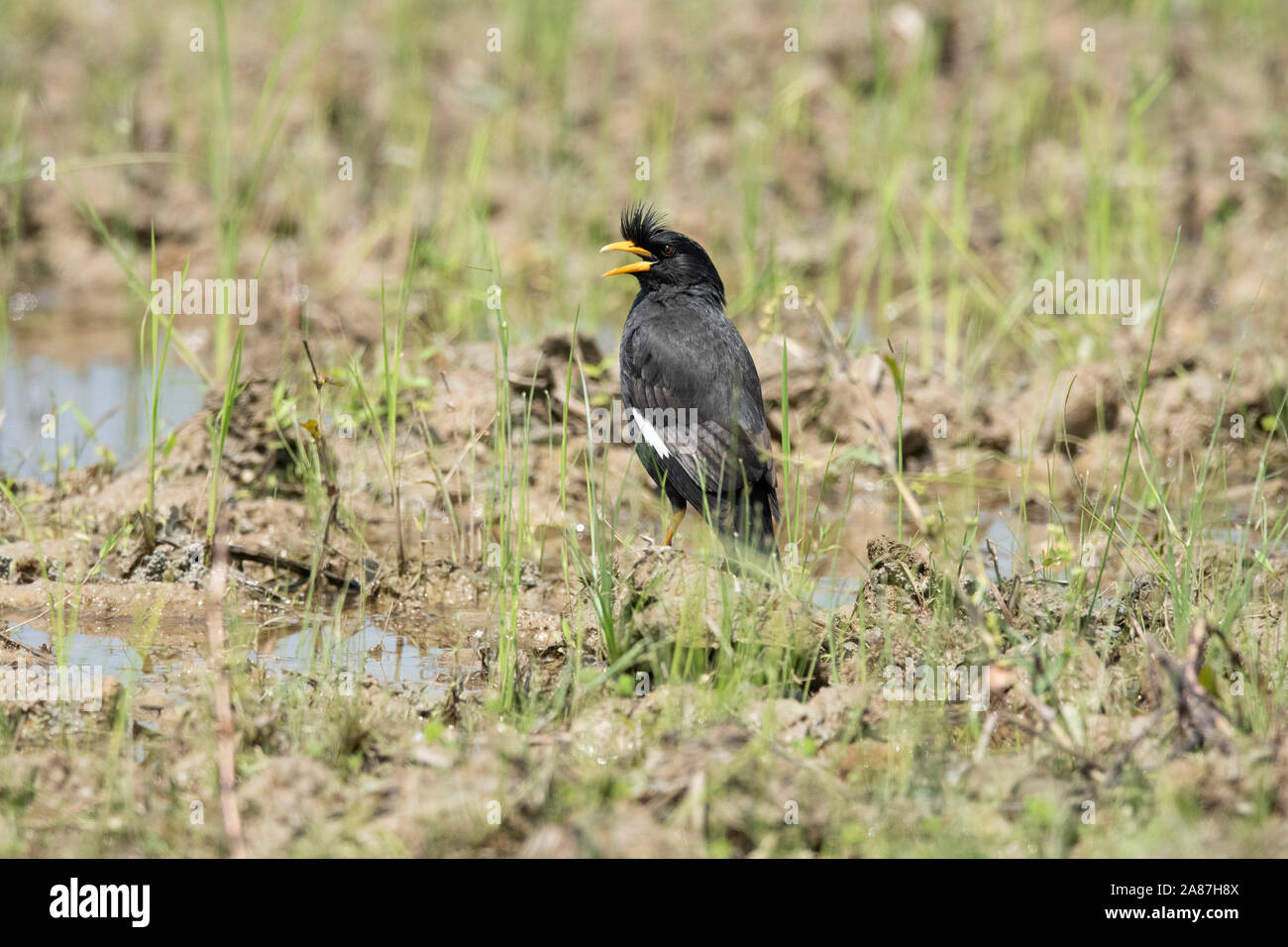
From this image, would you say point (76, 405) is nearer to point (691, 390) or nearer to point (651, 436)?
point (651, 436)

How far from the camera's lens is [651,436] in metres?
5.36

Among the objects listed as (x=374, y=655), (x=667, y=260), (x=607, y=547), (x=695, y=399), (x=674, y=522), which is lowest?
(x=374, y=655)

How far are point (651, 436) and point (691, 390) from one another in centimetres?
22

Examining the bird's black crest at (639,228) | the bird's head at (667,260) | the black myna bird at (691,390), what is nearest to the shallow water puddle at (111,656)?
the black myna bird at (691,390)

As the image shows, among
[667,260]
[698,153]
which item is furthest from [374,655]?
[698,153]

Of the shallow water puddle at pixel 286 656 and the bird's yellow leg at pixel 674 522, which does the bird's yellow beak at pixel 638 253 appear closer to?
the bird's yellow leg at pixel 674 522

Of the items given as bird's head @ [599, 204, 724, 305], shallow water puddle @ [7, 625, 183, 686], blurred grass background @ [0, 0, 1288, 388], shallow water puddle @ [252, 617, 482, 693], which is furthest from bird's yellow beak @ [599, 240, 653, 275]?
shallow water puddle @ [7, 625, 183, 686]

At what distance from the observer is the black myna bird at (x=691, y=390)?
505 centimetres

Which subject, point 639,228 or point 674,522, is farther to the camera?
point 639,228

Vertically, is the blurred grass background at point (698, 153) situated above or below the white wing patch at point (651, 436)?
above

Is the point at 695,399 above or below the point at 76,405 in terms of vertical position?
below

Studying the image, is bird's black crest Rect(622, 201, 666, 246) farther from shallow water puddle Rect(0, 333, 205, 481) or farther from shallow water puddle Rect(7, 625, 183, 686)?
shallow water puddle Rect(7, 625, 183, 686)

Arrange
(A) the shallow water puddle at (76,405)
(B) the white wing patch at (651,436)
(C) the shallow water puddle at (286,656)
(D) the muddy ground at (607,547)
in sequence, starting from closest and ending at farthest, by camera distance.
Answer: (D) the muddy ground at (607,547)
(C) the shallow water puddle at (286,656)
(B) the white wing patch at (651,436)
(A) the shallow water puddle at (76,405)
